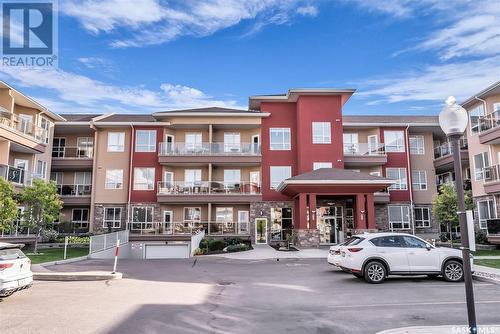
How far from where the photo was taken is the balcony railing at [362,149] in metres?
33.7

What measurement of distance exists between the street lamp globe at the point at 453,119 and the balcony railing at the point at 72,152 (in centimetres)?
3341

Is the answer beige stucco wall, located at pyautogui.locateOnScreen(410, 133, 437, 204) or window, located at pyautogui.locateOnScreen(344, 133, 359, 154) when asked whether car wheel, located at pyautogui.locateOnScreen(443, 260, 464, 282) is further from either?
beige stucco wall, located at pyautogui.locateOnScreen(410, 133, 437, 204)

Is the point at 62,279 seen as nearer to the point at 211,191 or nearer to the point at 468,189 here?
the point at 211,191

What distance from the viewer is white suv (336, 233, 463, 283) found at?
39.1 ft

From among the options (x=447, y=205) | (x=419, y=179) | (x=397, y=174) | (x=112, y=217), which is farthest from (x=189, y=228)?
(x=419, y=179)

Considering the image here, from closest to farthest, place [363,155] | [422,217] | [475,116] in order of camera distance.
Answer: [475,116]
[363,155]
[422,217]

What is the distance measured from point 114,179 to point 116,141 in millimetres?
3568

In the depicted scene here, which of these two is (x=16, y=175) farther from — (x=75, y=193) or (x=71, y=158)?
(x=75, y=193)

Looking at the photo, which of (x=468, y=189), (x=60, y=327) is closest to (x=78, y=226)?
(x=60, y=327)

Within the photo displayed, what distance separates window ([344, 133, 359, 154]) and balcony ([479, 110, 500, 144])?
10.1 m

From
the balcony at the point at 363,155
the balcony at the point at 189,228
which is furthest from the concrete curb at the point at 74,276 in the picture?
the balcony at the point at 363,155

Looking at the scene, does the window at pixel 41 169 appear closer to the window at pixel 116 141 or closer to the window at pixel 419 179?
the window at pixel 116 141

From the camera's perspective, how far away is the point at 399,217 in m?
33.8

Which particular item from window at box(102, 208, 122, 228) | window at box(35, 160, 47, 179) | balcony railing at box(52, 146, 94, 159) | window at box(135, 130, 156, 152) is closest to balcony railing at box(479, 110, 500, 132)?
window at box(135, 130, 156, 152)
